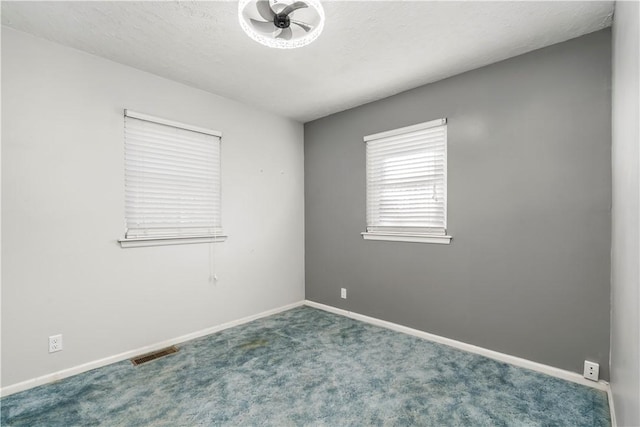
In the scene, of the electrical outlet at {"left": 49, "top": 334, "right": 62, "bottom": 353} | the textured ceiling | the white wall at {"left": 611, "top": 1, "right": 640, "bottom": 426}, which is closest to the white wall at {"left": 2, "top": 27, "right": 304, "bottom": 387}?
the electrical outlet at {"left": 49, "top": 334, "right": 62, "bottom": 353}

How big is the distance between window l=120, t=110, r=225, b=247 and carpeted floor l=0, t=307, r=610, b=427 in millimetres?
1113

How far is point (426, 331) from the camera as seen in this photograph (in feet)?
10.1

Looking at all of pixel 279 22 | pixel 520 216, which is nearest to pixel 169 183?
pixel 279 22

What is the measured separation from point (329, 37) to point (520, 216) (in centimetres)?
207

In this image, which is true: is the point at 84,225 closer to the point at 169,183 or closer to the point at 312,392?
the point at 169,183

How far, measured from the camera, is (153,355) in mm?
2705

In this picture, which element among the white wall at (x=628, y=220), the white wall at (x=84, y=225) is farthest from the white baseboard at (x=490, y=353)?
the white wall at (x=84, y=225)

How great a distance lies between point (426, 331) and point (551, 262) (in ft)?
4.24

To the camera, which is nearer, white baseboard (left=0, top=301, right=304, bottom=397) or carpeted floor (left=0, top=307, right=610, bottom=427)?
carpeted floor (left=0, top=307, right=610, bottom=427)

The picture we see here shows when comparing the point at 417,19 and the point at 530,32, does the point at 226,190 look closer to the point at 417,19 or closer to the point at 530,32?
the point at 417,19

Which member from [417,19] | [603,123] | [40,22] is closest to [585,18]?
[603,123]

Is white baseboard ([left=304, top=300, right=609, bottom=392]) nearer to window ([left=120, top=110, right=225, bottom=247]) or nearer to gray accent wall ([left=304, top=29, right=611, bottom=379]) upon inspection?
gray accent wall ([left=304, top=29, right=611, bottom=379])

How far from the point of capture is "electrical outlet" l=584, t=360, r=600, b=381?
2.15 m

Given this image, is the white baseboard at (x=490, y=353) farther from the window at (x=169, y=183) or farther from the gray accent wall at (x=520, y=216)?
the window at (x=169, y=183)
